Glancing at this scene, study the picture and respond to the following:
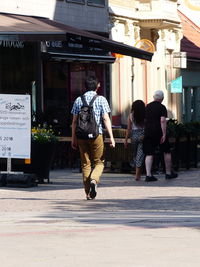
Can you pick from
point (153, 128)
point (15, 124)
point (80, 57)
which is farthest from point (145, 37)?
point (15, 124)

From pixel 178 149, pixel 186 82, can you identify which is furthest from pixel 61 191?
pixel 186 82

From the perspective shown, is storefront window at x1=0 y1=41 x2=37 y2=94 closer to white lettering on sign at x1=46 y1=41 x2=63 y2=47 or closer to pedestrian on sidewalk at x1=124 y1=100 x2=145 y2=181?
white lettering on sign at x1=46 y1=41 x2=63 y2=47

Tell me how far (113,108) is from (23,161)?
621 inches

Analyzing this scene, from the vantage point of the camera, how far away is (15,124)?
765 inches

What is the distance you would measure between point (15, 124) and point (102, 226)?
774 cm

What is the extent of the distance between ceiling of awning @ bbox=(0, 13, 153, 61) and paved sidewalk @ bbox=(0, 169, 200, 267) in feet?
9.11

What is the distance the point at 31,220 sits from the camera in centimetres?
1293

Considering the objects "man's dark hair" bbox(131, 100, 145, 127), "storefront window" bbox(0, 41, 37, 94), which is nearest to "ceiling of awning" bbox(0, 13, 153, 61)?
"storefront window" bbox(0, 41, 37, 94)

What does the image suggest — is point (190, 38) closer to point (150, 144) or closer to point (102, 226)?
point (150, 144)

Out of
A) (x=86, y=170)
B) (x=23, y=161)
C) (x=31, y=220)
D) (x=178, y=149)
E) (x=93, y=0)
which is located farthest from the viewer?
(x=93, y=0)

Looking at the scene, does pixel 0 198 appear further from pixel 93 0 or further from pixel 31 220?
pixel 93 0

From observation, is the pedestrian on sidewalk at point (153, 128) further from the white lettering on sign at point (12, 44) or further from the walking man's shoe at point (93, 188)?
the white lettering on sign at point (12, 44)

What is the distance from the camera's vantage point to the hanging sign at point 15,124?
63.6 feet

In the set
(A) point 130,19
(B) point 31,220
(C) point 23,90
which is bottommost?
(B) point 31,220
